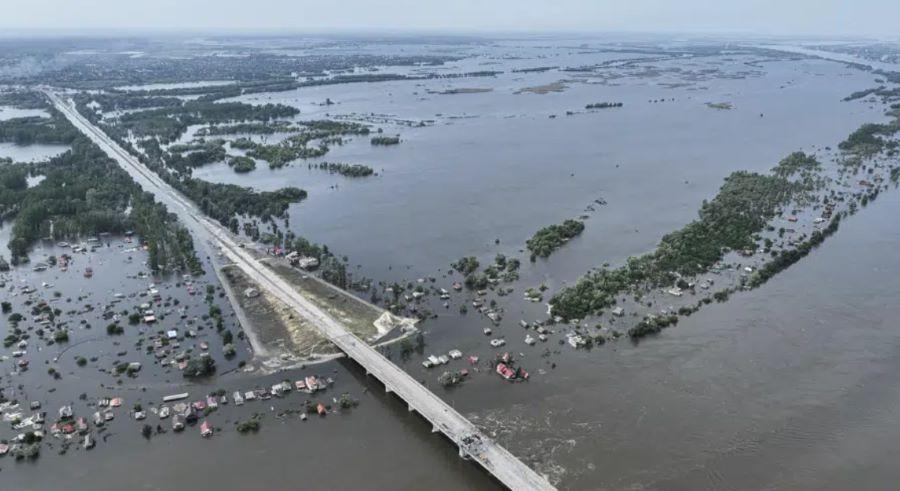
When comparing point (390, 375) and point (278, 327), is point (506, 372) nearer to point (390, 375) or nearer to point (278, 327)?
point (390, 375)

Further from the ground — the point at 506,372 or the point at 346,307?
the point at 346,307

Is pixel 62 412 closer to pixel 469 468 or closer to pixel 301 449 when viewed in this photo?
pixel 301 449

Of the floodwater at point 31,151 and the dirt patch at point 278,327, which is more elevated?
the floodwater at point 31,151

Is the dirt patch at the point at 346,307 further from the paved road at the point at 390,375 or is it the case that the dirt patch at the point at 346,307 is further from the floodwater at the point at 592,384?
the floodwater at the point at 592,384

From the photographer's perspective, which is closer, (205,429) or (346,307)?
(205,429)

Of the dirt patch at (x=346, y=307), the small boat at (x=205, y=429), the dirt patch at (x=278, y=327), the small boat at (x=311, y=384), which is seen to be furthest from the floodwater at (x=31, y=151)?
the small boat at (x=311, y=384)

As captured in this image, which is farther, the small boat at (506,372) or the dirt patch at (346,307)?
the dirt patch at (346,307)

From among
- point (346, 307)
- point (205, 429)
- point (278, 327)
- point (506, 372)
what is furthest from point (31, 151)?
point (506, 372)

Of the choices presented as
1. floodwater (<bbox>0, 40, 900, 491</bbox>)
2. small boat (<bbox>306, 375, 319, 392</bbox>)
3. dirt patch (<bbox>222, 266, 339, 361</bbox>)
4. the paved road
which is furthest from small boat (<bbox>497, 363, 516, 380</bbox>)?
small boat (<bbox>306, 375, 319, 392</bbox>)
